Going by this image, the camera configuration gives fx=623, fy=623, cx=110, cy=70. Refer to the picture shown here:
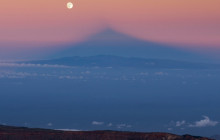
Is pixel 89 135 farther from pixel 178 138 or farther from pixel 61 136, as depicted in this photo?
pixel 178 138

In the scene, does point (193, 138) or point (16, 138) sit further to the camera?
point (16, 138)

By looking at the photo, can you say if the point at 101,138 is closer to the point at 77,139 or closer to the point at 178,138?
the point at 77,139

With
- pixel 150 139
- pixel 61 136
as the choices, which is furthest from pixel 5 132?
pixel 150 139

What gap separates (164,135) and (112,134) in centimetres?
1301

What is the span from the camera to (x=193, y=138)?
141000 millimetres

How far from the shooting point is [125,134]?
148m

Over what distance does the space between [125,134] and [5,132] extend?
29.3m

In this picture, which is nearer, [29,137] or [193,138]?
[193,138]

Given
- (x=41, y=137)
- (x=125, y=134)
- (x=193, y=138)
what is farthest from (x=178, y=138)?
(x=41, y=137)

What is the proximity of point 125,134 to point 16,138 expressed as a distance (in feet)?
86.9

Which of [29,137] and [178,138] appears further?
[29,137]

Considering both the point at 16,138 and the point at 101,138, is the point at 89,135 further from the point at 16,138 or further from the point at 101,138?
the point at 16,138

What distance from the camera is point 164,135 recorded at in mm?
145250

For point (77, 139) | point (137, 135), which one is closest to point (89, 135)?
point (77, 139)
